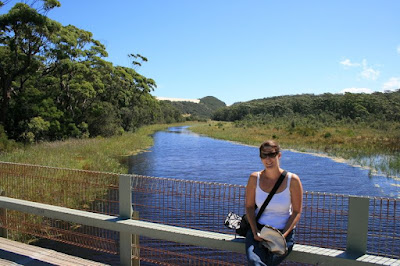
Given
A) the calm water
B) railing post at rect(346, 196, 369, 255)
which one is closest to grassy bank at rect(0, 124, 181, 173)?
the calm water

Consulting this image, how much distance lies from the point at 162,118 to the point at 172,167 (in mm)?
76873

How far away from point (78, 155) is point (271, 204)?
18.0 metres

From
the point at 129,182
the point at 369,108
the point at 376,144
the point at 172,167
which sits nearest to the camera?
the point at 129,182

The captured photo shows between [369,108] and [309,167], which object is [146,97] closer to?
[309,167]

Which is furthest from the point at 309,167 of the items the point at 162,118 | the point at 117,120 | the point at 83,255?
the point at 162,118

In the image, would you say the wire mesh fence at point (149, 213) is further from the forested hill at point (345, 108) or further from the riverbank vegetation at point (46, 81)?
the forested hill at point (345, 108)

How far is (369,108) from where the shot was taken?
70.0m

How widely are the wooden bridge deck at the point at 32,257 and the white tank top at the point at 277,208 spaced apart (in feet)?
7.48

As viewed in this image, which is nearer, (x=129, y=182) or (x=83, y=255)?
(x=129, y=182)

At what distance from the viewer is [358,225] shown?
321 cm

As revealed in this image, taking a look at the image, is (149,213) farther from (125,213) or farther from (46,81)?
(46,81)

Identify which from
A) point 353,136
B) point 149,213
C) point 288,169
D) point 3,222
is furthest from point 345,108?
point 3,222

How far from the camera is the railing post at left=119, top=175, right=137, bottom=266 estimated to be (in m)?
4.20

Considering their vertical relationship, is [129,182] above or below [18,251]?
above
